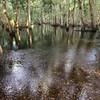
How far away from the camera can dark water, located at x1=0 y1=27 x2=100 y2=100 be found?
9.66 m

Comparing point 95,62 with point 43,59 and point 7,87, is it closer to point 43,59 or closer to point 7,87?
point 43,59

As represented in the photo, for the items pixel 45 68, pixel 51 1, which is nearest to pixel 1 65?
pixel 45 68

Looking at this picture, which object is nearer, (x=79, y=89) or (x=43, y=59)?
(x=79, y=89)

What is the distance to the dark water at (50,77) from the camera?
966cm

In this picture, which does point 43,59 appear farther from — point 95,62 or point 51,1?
point 51,1

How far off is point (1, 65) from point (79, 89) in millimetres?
6010

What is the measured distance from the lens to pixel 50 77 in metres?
12.0

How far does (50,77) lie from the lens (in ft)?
39.3

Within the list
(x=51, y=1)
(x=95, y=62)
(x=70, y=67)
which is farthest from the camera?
(x=51, y=1)

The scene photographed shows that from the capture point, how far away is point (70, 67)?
13984 mm

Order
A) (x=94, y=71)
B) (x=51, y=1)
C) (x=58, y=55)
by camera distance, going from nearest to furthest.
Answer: (x=94, y=71) < (x=58, y=55) < (x=51, y=1)

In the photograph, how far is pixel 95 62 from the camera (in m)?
15.4

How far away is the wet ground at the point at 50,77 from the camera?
9.66 m

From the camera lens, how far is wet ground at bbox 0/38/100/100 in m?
9.66
